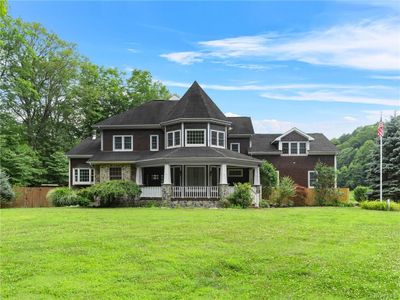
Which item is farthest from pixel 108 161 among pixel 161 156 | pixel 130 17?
pixel 130 17

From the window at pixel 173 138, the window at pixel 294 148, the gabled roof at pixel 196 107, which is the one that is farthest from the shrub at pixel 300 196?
the window at pixel 173 138

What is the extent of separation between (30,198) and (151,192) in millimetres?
10333

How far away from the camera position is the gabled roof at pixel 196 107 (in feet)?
93.5

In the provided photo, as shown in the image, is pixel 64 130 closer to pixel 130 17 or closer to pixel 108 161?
pixel 108 161

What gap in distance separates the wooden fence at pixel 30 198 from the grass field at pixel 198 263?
18332mm

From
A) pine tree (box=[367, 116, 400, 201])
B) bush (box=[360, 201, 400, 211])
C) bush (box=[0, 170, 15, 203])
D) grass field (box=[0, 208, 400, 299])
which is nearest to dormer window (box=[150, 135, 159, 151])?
bush (box=[0, 170, 15, 203])

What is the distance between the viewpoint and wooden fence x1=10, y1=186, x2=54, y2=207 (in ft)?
101

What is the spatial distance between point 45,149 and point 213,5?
3408 centimetres

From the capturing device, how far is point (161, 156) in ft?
88.7

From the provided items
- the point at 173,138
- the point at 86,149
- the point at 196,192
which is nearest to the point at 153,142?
Answer: the point at 173,138

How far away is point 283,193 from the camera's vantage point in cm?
2992

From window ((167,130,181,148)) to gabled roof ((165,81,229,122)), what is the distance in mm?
1025

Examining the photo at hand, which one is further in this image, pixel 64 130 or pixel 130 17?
pixel 64 130

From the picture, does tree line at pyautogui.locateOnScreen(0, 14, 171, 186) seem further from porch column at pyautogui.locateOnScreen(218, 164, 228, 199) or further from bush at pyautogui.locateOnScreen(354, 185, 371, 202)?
bush at pyautogui.locateOnScreen(354, 185, 371, 202)
